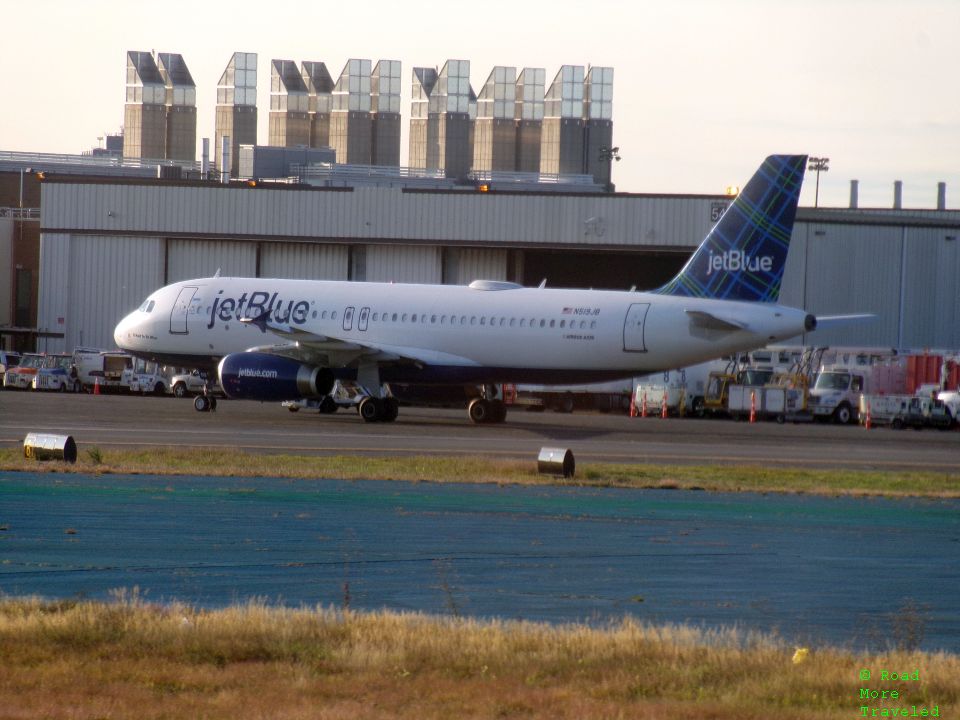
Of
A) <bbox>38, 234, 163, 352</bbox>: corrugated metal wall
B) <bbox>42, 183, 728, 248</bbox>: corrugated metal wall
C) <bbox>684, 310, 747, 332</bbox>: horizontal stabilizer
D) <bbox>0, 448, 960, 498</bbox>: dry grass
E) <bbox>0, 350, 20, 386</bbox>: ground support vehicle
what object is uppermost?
<bbox>42, 183, 728, 248</bbox>: corrugated metal wall

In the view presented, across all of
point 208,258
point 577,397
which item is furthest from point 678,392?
point 208,258

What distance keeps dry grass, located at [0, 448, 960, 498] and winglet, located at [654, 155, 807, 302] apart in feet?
40.8

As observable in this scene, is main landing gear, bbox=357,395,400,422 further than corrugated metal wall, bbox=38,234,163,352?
No

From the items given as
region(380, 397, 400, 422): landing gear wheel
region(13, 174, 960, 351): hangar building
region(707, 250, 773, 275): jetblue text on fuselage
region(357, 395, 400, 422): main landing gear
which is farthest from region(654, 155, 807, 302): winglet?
region(13, 174, 960, 351): hangar building

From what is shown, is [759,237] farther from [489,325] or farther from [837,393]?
[837,393]

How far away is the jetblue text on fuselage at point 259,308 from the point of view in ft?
144

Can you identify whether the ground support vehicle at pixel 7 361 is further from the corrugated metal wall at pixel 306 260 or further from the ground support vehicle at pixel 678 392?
the ground support vehicle at pixel 678 392

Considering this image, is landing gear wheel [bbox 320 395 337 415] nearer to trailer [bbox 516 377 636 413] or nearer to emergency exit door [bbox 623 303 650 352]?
emergency exit door [bbox 623 303 650 352]

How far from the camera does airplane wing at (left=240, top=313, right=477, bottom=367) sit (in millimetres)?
40031

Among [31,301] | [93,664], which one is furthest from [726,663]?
[31,301]

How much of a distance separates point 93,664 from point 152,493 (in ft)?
34.9

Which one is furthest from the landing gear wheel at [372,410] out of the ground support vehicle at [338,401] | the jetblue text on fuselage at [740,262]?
the jetblue text on fuselage at [740,262]

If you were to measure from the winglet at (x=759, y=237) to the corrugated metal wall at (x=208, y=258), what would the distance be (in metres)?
33.5

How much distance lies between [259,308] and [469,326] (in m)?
7.12
